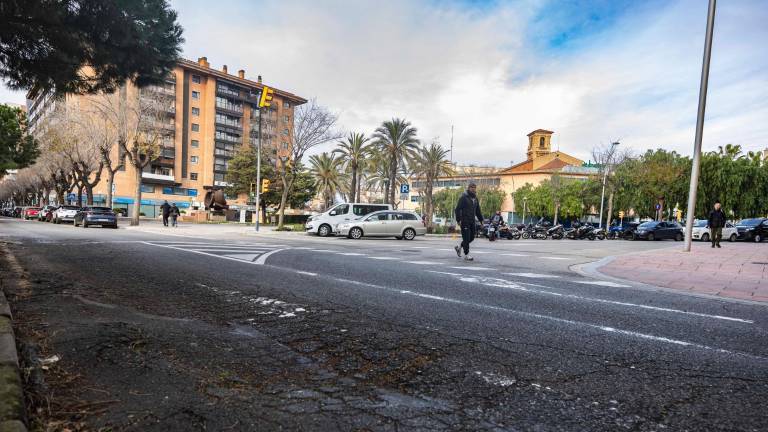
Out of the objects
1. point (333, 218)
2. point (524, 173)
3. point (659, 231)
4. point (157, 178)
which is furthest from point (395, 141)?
point (524, 173)

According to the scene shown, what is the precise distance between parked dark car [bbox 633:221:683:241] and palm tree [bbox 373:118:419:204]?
57.0ft

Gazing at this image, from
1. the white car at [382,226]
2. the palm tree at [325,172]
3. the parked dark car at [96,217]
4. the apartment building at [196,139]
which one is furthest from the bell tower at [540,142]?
the parked dark car at [96,217]

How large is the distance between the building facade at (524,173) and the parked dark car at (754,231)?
4036 centimetres

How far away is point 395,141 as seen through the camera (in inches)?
1363

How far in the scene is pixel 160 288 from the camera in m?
5.84

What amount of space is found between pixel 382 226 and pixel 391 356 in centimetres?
1964

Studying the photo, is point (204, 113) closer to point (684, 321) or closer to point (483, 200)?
point (483, 200)

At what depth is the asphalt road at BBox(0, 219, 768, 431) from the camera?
7.42ft

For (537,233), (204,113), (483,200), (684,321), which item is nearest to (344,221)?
(537,233)

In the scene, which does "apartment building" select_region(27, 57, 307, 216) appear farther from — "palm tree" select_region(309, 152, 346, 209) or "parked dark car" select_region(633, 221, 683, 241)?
"parked dark car" select_region(633, 221, 683, 241)

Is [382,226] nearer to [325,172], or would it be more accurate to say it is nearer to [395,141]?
[395,141]

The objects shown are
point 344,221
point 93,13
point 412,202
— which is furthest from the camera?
point 412,202

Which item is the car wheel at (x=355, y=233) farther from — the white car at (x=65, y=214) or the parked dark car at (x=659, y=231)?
the white car at (x=65, y=214)

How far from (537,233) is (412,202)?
72779 mm
